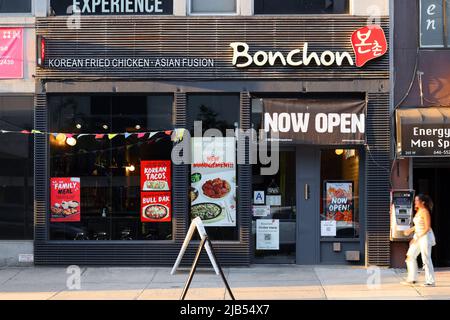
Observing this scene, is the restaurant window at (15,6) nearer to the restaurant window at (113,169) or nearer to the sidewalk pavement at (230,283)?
the restaurant window at (113,169)

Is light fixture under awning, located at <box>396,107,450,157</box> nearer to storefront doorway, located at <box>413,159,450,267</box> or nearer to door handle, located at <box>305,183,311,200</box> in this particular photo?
storefront doorway, located at <box>413,159,450,267</box>

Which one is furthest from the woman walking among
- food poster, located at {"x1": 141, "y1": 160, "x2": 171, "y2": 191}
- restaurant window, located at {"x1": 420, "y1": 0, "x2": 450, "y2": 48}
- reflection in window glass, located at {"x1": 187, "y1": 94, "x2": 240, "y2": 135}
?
food poster, located at {"x1": 141, "y1": 160, "x2": 171, "y2": 191}

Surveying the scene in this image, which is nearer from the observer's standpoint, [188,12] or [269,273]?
[269,273]

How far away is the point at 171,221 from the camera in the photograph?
12094 millimetres

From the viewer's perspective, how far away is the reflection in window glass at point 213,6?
1230cm

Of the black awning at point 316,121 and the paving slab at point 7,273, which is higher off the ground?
the black awning at point 316,121

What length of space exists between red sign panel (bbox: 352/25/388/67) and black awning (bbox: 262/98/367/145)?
86 cm

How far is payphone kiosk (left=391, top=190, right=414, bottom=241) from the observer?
38.0 ft

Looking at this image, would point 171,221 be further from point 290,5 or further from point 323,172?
point 290,5

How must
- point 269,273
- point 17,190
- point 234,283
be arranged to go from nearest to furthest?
point 234,283 < point 269,273 < point 17,190

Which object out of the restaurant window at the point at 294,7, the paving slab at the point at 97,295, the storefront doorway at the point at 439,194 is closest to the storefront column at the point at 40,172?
the paving slab at the point at 97,295

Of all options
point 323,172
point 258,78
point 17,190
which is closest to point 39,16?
point 17,190

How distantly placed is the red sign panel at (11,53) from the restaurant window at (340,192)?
20.9ft

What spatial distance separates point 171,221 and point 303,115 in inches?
132
